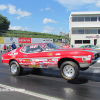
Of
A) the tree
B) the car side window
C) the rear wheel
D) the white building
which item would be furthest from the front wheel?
the tree

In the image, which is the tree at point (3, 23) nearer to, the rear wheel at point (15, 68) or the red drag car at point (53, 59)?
the rear wheel at point (15, 68)

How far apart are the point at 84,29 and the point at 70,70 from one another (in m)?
29.9

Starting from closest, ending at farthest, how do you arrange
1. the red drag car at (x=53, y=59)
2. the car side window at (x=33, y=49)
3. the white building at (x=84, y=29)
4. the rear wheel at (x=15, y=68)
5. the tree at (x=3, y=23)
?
the red drag car at (x=53, y=59) < the car side window at (x=33, y=49) < the rear wheel at (x=15, y=68) < the white building at (x=84, y=29) < the tree at (x=3, y=23)

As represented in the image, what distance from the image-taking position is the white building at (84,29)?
32469 mm

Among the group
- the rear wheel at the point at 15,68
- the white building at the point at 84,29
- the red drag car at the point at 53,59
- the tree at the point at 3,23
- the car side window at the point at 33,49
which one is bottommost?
the rear wheel at the point at 15,68

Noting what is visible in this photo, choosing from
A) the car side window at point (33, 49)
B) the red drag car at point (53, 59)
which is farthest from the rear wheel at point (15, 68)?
the car side window at point (33, 49)

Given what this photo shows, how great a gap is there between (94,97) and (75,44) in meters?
29.8

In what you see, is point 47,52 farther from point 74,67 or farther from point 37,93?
point 37,93

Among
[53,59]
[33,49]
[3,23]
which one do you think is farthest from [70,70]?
[3,23]

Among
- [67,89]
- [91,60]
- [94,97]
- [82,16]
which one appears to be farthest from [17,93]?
[82,16]

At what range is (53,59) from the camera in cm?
519

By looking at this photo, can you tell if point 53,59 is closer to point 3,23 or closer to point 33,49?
point 33,49

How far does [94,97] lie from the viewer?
353 cm

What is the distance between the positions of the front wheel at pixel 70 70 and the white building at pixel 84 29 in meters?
28.4
